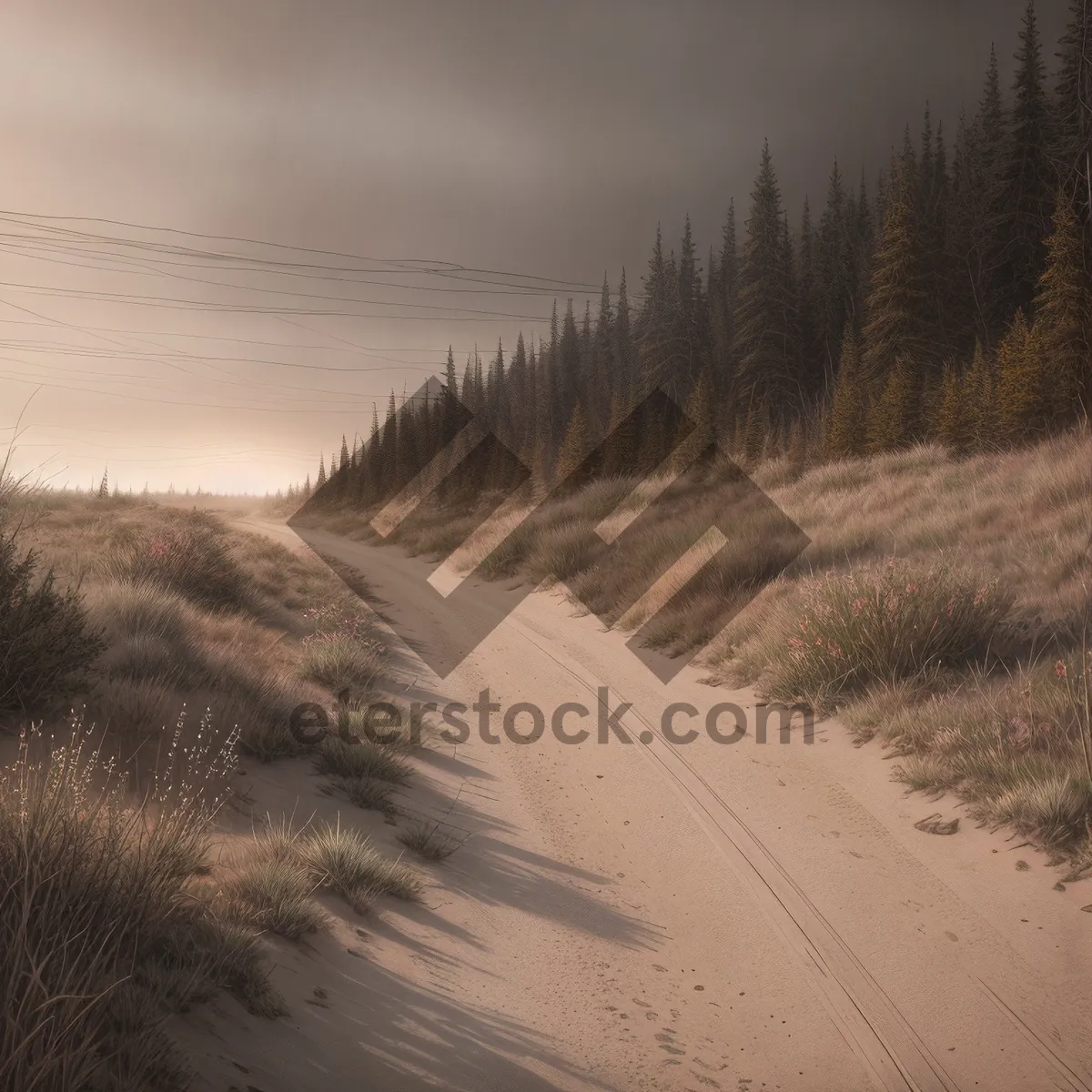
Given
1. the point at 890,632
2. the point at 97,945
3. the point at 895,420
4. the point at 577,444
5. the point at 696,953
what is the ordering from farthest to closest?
the point at 577,444, the point at 895,420, the point at 890,632, the point at 696,953, the point at 97,945

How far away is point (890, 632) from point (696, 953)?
14.3ft

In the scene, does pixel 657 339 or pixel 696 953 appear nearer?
pixel 696 953

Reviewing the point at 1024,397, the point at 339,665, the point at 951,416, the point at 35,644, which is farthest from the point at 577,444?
the point at 35,644

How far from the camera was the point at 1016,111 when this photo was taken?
46.1 meters

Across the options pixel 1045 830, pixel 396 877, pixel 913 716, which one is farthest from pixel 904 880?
pixel 396 877

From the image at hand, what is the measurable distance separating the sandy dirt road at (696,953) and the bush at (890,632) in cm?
98

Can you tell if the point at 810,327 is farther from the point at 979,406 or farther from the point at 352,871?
the point at 352,871

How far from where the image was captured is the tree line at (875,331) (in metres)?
28.8

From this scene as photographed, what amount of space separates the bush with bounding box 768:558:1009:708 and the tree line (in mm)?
14703

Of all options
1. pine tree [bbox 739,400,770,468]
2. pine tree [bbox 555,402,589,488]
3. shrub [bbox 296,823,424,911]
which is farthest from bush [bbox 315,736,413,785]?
pine tree [bbox 555,402,589,488]

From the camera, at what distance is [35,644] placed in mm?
5285

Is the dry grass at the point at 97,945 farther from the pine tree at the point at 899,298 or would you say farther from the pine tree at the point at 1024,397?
the pine tree at the point at 899,298

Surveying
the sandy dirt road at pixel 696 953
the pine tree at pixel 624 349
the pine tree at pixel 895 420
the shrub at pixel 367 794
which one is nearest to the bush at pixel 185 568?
the shrub at pixel 367 794

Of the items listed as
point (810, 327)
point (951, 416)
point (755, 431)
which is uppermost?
point (810, 327)
